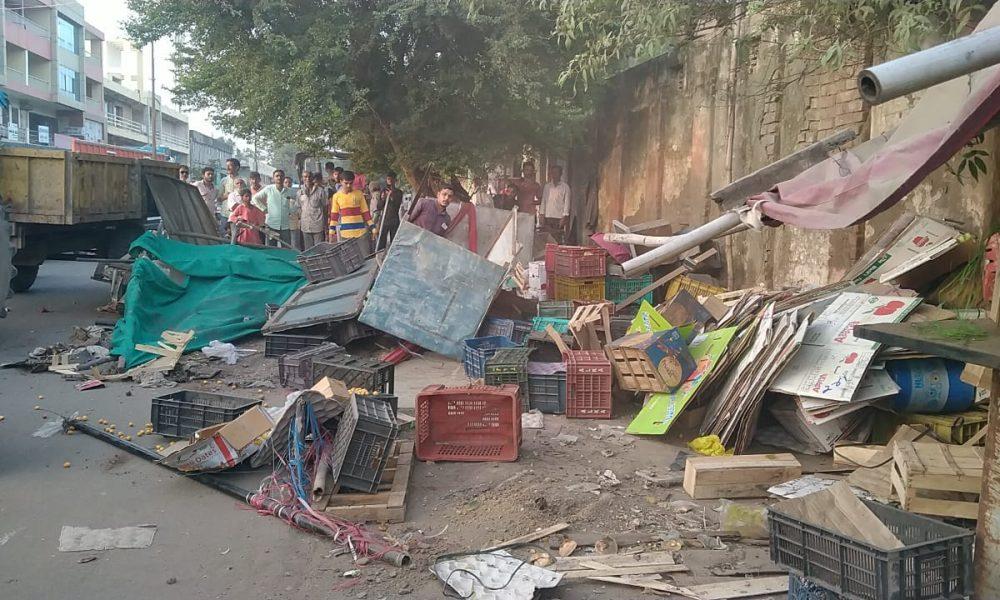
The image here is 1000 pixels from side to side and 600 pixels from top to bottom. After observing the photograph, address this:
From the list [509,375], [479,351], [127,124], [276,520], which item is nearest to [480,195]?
[479,351]

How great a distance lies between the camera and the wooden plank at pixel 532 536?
4.71 metres

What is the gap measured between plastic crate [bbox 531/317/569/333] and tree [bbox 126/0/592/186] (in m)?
4.56

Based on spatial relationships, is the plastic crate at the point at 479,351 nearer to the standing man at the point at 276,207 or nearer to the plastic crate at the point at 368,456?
the plastic crate at the point at 368,456

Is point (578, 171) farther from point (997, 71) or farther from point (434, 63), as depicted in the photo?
point (997, 71)

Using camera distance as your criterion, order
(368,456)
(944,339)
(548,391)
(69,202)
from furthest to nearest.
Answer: (69,202) → (548,391) → (368,456) → (944,339)

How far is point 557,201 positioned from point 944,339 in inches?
466

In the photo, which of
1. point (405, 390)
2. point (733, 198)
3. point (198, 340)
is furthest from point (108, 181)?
point (733, 198)

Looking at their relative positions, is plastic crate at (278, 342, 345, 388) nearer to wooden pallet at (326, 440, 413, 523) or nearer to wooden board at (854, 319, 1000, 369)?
wooden pallet at (326, 440, 413, 523)

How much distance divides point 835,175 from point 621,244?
621 centimetres

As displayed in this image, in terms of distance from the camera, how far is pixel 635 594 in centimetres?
423

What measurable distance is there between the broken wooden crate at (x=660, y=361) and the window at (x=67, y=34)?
46.4m

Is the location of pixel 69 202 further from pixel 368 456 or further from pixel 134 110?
pixel 134 110

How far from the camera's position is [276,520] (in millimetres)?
5129

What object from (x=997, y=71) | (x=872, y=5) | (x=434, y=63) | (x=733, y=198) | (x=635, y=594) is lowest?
(x=635, y=594)
